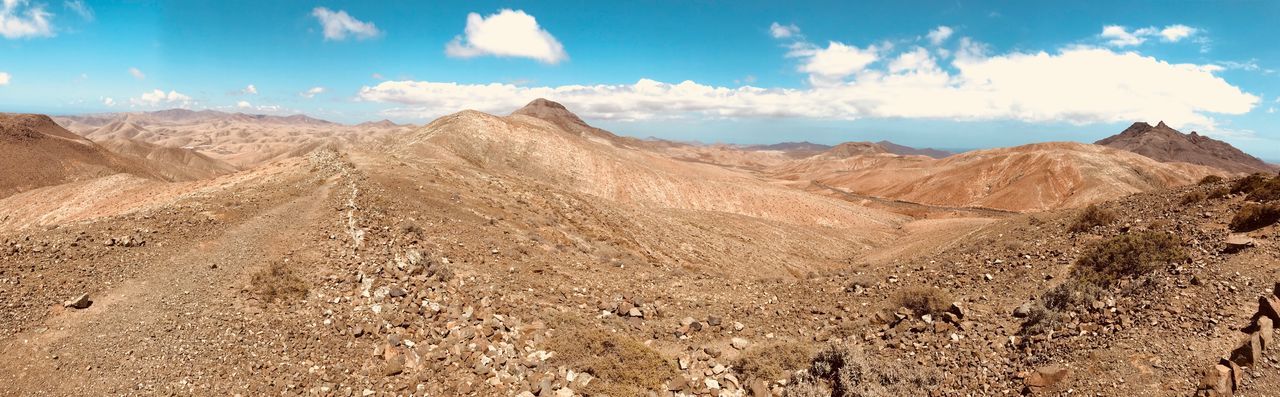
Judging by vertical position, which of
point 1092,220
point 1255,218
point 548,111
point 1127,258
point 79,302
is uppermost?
point 548,111

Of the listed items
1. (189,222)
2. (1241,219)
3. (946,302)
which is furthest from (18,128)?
(1241,219)

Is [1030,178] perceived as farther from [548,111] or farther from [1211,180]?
[548,111]

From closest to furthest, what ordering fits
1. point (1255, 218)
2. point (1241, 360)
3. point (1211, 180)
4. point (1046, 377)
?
point (1241, 360), point (1046, 377), point (1255, 218), point (1211, 180)

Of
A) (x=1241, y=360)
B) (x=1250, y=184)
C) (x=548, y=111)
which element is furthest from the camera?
(x=548, y=111)

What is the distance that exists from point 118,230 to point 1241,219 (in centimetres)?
2795

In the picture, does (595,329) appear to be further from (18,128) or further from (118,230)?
(18,128)

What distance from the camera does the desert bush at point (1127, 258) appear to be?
10.3 m

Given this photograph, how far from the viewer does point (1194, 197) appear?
1457 cm

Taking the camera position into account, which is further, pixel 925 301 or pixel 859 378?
pixel 925 301

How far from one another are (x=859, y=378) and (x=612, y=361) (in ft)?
14.6

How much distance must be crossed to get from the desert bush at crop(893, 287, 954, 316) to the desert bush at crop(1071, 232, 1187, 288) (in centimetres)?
264

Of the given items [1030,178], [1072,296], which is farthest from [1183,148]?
[1072,296]

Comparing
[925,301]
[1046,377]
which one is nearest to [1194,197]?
[925,301]

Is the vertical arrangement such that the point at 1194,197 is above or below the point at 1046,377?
above
